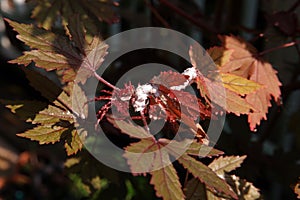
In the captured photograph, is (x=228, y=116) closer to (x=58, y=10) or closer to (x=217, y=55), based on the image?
(x=217, y=55)

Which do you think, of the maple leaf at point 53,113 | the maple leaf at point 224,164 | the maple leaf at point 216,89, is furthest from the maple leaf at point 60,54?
the maple leaf at point 224,164

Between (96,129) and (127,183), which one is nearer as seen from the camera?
(96,129)

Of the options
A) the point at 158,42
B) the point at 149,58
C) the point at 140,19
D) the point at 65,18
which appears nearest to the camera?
the point at 65,18

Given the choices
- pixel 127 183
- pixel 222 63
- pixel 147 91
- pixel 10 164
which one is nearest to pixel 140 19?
pixel 127 183

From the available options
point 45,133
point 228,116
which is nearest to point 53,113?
point 45,133

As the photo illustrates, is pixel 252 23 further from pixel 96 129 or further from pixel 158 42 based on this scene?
pixel 96 129
